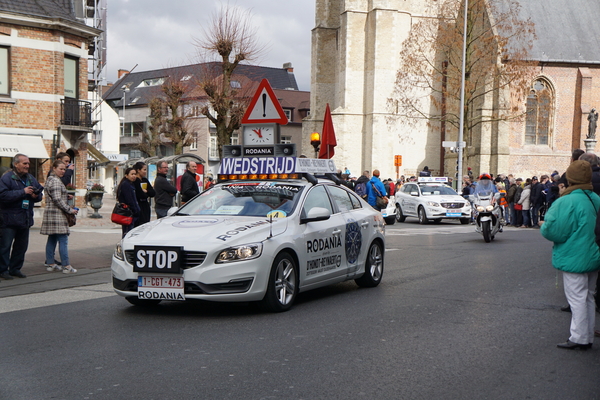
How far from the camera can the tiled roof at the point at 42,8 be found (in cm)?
2295

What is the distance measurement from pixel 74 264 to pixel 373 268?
571 centimetres

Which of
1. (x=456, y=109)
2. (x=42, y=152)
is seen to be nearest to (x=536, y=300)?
(x=42, y=152)

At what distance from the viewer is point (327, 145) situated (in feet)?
46.2

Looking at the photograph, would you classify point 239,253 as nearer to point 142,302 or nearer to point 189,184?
point 142,302

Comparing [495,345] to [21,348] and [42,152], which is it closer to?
[21,348]

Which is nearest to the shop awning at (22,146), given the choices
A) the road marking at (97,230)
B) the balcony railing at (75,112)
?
the balcony railing at (75,112)

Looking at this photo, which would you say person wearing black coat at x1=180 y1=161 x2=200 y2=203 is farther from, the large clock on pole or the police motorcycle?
the police motorcycle

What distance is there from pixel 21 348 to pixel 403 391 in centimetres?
342

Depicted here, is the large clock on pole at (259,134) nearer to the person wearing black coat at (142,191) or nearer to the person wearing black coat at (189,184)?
the person wearing black coat at (142,191)

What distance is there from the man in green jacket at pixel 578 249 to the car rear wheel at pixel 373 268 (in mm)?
3740

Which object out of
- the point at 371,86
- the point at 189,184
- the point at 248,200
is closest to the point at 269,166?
the point at 248,200

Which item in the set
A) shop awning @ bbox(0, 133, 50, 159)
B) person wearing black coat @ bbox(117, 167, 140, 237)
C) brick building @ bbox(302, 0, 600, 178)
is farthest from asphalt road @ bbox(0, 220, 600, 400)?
brick building @ bbox(302, 0, 600, 178)

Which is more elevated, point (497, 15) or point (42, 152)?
point (497, 15)

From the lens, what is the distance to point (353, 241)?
30.7 ft
